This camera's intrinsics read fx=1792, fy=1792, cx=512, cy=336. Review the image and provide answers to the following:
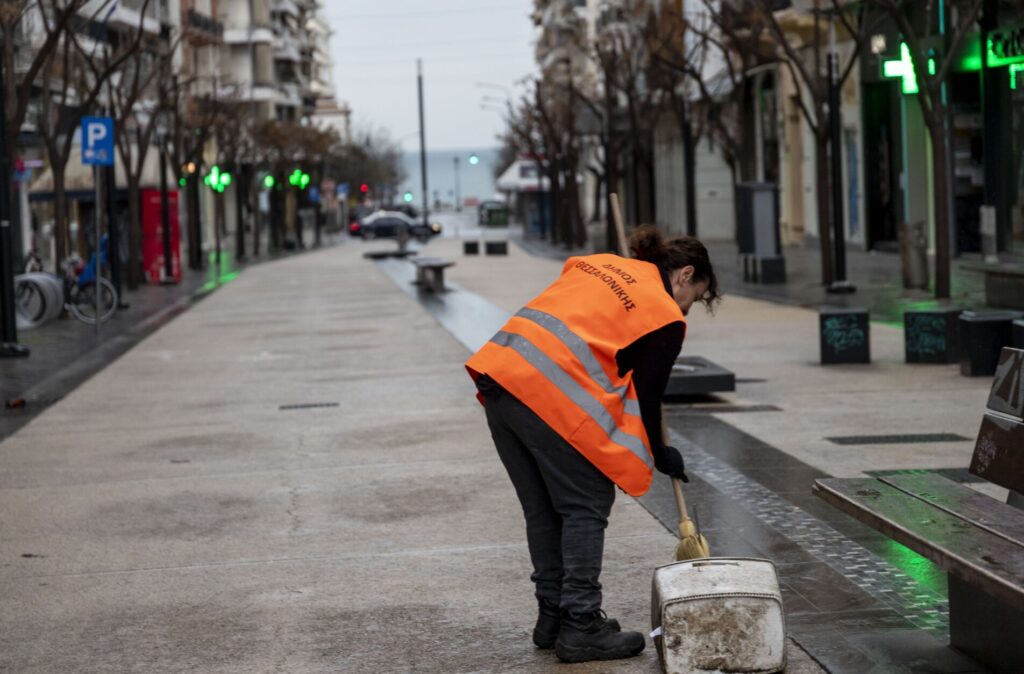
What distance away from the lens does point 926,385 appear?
1296 cm

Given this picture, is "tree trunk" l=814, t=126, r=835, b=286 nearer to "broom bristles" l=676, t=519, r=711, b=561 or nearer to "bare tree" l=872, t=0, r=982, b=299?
"bare tree" l=872, t=0, r=982, b=299

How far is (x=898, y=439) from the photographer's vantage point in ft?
33.3

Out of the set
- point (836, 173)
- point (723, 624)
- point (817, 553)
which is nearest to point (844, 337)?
point (817, 553)

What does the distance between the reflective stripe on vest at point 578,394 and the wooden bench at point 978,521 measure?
0.66 m

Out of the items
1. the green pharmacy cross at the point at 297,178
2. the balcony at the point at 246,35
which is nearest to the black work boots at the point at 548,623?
the green pharmacy cross at the point at 297,178

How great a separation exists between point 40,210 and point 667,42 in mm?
24791

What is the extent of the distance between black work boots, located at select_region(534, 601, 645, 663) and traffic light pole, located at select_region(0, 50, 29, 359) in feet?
47.0

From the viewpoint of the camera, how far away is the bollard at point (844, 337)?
14617 millimetres

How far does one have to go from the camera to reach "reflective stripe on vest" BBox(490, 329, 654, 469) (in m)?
5.20

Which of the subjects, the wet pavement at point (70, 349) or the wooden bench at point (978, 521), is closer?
the wooden bench at point (978, 521)

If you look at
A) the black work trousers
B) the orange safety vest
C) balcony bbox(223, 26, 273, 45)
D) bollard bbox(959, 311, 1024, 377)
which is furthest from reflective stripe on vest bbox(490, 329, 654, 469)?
balcony bbox(223, 26, 273, 45)

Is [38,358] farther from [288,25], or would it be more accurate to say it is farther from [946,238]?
[288,25]

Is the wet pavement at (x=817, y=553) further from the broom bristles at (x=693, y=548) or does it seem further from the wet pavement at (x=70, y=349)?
the wet pavement at (x=70, y=349)

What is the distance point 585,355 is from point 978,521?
3.90ft
